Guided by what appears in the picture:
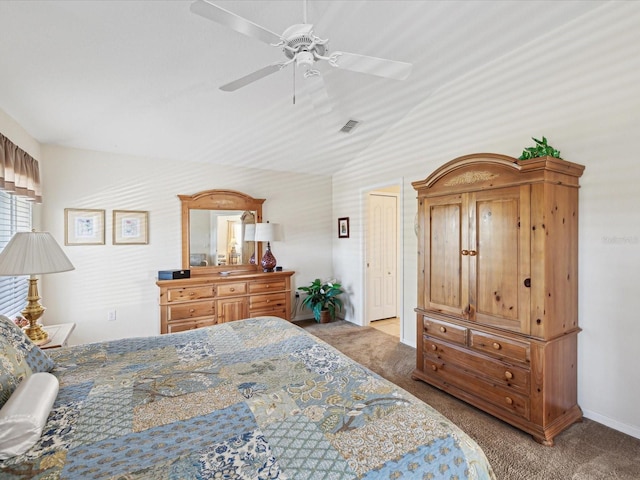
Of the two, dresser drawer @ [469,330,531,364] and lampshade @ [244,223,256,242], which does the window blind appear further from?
dresser drawer @ [469,330,531,364]

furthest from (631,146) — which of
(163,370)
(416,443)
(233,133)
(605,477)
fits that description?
(233,133)

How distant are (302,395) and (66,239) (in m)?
3.67

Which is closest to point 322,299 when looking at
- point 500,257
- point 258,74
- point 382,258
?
point 382,258

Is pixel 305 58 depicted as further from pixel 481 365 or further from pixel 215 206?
pixel 215 206

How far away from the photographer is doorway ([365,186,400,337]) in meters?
4.91

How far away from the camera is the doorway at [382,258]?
4.91m

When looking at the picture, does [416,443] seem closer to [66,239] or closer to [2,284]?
[2,284]

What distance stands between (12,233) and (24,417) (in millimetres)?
2621

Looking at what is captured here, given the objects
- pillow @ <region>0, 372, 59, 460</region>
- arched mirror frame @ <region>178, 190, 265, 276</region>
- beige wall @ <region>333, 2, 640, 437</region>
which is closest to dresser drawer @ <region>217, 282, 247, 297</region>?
arched mirror frame @ <region>178, 190, 265, 276</region>

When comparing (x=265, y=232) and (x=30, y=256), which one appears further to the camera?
(x=265, y=232)

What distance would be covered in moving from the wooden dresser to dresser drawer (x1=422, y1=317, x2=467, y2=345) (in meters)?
2.24

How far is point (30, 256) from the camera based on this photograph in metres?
2.02

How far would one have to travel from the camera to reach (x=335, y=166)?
5070 mm

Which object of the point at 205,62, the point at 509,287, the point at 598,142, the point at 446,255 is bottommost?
the point at 509,287
